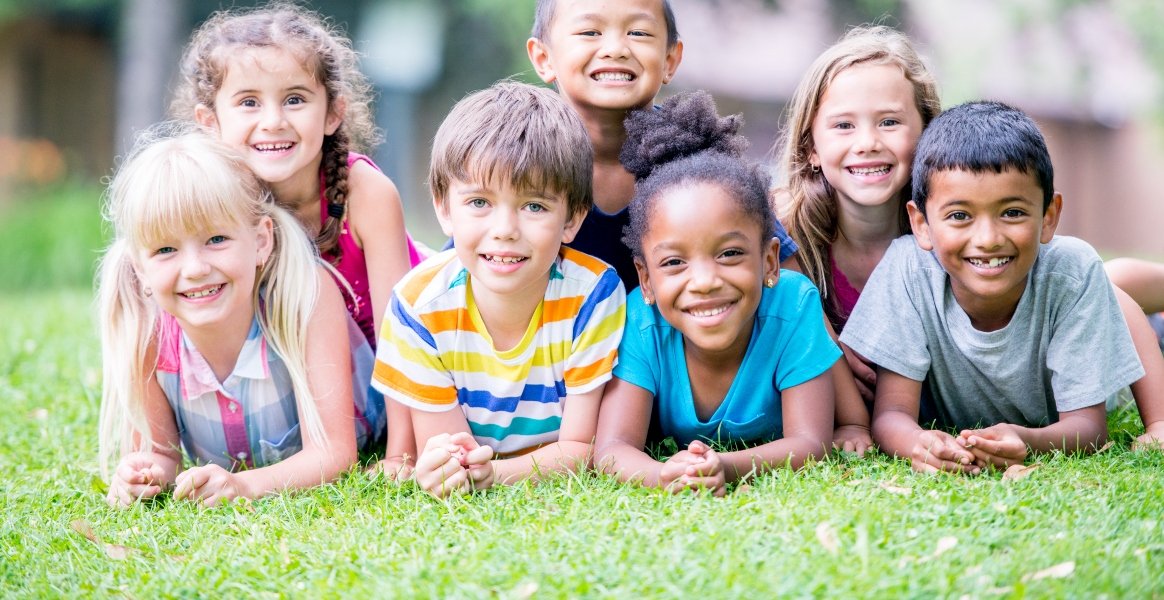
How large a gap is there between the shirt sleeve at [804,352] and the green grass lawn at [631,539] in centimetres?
30

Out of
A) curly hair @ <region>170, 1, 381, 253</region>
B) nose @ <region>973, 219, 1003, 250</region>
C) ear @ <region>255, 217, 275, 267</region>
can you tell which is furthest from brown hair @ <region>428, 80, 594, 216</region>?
nose @ <region>973, 219, 1003, 250</region>

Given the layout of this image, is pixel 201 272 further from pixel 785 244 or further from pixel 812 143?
pixel 812 143

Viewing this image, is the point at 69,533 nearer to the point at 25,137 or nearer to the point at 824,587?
the point at 824,587

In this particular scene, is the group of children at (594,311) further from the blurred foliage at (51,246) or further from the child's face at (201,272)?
the blurred foliage at (51,246)

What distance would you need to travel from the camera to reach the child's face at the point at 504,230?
11.3 ft

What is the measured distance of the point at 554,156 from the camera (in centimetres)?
347

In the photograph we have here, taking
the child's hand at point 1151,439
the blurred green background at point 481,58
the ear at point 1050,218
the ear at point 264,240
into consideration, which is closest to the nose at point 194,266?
the ear at point 264,240

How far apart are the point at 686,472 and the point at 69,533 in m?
1.83

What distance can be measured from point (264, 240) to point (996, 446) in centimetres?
247

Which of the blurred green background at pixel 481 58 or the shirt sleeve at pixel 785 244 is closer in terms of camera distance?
the shirt sleeve at pixel 785 244

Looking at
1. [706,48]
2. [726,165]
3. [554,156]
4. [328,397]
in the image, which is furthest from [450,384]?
[706,48]

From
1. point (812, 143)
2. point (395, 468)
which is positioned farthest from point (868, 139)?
point (395, 468)

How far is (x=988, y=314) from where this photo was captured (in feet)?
12.1

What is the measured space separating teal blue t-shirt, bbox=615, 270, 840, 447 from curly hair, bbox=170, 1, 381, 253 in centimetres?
132
